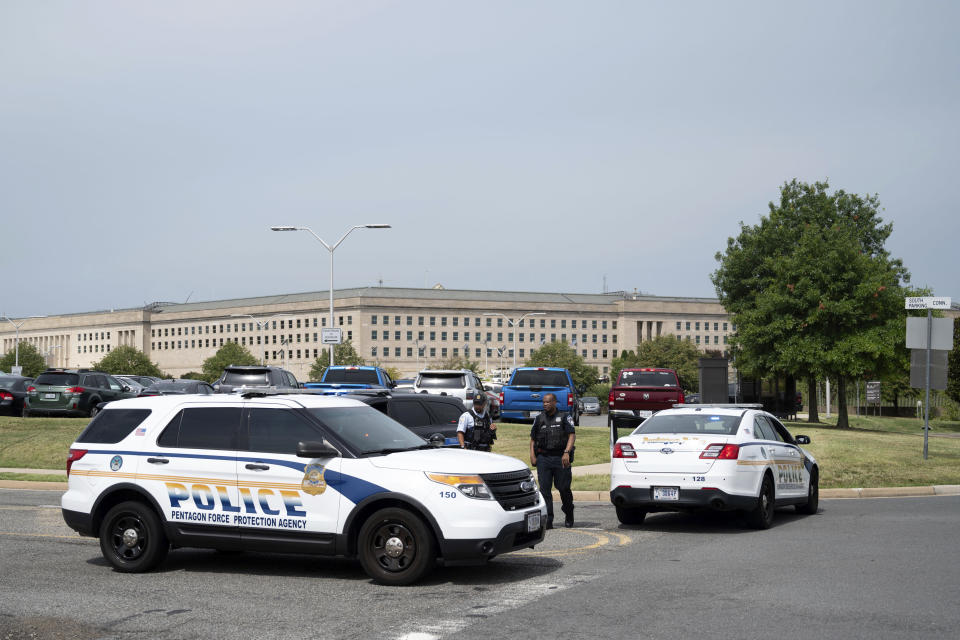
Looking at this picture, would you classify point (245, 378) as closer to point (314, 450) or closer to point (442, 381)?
point (442, 381)

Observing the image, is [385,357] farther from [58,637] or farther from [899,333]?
[58,637]

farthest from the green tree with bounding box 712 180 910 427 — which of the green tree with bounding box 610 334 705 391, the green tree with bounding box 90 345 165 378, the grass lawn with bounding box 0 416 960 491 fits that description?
the green tree with bounding box 90 345 165 378

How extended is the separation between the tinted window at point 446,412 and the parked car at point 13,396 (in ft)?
69.7

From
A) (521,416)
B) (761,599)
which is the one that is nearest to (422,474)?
(761,599)

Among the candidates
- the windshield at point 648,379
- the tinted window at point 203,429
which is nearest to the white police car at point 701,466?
the tinted window at point 203,429

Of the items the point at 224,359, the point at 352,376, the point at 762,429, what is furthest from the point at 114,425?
the point at 224,359

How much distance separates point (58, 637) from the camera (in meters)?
7.41

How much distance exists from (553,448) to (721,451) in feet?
6.87

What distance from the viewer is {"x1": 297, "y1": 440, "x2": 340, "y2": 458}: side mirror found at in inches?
374

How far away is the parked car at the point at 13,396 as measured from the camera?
1368 inches

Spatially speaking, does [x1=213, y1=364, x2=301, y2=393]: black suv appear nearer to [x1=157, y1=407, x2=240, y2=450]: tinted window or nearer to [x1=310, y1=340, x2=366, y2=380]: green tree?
[x1=157, y1=407, x2=240, y2=450]: tinted window

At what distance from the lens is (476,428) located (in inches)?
647

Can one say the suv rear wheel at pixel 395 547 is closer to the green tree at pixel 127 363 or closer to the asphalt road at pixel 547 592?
the asphalt road at pixel 547 592

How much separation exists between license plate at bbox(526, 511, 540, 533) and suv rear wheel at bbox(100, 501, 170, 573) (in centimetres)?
353
